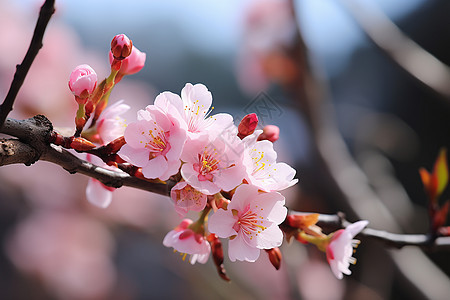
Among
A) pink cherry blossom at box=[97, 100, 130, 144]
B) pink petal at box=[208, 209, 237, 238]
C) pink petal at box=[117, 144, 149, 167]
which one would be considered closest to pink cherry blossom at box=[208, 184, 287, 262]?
pink petal at box=[208, 209, 237, 238]

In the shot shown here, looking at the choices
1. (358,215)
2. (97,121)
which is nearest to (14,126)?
(97,121)

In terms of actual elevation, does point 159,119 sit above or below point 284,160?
above

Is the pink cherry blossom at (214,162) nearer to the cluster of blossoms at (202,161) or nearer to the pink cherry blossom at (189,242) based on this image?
the cluster of blossoms at (202,161)

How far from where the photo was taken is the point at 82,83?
0.52 meters

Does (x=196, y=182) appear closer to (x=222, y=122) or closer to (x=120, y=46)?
(x=222, y=122)

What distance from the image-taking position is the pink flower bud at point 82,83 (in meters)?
0.52

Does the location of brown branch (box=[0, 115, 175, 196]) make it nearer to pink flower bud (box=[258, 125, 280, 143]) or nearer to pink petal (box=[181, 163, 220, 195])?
pink petal (box=[181, 163, 220, 195])

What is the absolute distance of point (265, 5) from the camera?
1.99 meters

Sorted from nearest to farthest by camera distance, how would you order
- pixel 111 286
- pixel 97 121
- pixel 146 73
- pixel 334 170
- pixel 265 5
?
pixel 97 121
pixel 334 170
pixel 265 5
pixel 111 286
pixel 146 73

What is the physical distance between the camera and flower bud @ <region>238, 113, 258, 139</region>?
524 mm

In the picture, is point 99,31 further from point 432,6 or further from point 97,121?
point 97,121

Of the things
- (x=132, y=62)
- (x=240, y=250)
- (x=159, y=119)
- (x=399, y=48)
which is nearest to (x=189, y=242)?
(x=240, y=250)

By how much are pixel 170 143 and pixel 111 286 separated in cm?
249

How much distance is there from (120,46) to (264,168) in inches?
10.3
